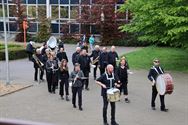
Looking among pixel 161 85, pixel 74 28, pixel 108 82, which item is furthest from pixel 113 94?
pixel 74 28

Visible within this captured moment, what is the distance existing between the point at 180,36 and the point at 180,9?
1.67m

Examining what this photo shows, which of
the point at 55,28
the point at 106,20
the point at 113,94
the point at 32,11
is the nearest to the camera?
the point at 113,94

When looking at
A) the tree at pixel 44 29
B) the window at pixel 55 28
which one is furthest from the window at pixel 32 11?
the window at pixel 55 28

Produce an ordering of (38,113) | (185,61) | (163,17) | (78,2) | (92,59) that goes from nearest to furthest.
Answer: (38,113) < (92,59) < (163,17) < (185,61) < (78,2)

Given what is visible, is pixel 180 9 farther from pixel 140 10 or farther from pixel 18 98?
pixel 18 98

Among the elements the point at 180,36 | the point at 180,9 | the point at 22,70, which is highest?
the point at 180,9

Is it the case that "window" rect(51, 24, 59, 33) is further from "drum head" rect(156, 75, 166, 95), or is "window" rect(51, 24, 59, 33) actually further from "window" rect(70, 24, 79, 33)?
"drum head" rect(156, 75, 166, 95)

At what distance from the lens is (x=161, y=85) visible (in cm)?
1366

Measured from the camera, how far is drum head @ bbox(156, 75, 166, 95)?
13.5 metres

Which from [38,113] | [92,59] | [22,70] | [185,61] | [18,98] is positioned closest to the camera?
[38,113]

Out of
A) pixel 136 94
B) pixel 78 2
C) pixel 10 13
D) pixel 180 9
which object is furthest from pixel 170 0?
pixel 10 13

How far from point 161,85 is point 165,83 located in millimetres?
282

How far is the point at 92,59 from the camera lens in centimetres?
2103

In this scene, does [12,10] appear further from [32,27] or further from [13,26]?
[32,27]
